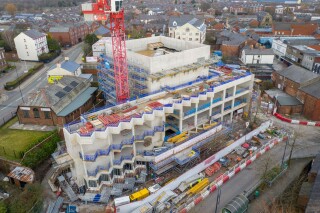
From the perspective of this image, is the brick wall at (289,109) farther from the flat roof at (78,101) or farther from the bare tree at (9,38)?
the bare tree at (9,38)

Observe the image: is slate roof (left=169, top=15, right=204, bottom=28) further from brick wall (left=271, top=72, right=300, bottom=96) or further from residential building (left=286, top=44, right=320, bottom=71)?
brick wall (left=271, top=72, right=300, bottom=96)

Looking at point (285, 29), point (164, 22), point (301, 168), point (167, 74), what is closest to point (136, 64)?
point (167, 74)

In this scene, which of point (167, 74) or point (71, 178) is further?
point (167, 74)

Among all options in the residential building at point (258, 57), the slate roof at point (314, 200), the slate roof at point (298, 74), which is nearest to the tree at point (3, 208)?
the slate roof at point (314, 200)

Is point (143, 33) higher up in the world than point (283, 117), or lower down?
higher up

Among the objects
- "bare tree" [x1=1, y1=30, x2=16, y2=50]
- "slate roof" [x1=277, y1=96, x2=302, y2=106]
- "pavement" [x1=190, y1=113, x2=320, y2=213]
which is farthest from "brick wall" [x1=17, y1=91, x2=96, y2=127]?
"bare tree" [x1=1, y1=30, x2=16, y2=50]

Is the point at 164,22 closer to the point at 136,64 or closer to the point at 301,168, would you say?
the point at 136,64

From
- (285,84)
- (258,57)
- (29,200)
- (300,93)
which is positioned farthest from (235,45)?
(29,200)
